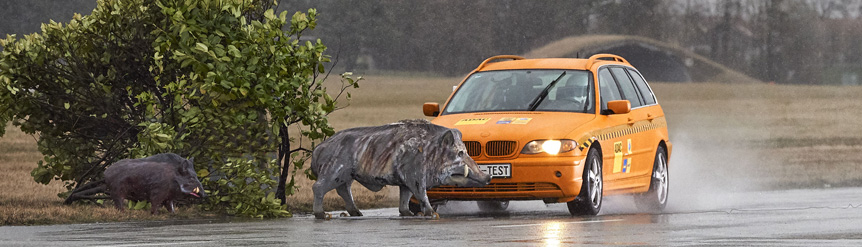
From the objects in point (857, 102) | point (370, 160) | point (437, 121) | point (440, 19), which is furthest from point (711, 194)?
point (440, 19)

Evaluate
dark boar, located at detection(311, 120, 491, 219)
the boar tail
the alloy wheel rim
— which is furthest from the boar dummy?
the alloy wheel rim

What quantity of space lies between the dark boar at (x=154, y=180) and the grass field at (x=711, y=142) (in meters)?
0.19

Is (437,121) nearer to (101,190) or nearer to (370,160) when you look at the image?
(370,160)

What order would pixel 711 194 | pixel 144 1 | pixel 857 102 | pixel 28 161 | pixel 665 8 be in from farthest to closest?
pixel 665 8 → pixel 857 102 → pixel 28 161 → pixel 711 194 → pixel 144 1

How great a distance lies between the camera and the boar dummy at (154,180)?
617 inches

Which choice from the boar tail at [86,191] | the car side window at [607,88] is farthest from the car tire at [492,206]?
the boar tail at [86,191]

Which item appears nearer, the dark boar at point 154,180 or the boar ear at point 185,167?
the dark boar at point 154,180

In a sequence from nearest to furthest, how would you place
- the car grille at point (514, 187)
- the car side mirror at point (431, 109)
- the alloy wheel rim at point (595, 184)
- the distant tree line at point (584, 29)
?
the car grille at point (514, 187) → the alloy wheel rim at point (595, 184) → the car side mirror at point (431, 109) → the distant tree line at point (584, 29)

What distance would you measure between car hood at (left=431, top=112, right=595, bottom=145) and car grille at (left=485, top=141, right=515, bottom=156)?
0.16 ft

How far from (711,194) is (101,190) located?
8705mm

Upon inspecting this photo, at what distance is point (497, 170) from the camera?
16219 millimetres

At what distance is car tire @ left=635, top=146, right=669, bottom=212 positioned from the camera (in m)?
18.6

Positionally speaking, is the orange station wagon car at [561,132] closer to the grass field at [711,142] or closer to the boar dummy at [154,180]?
the grass field at [711,142]

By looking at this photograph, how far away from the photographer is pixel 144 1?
16.9 meters
